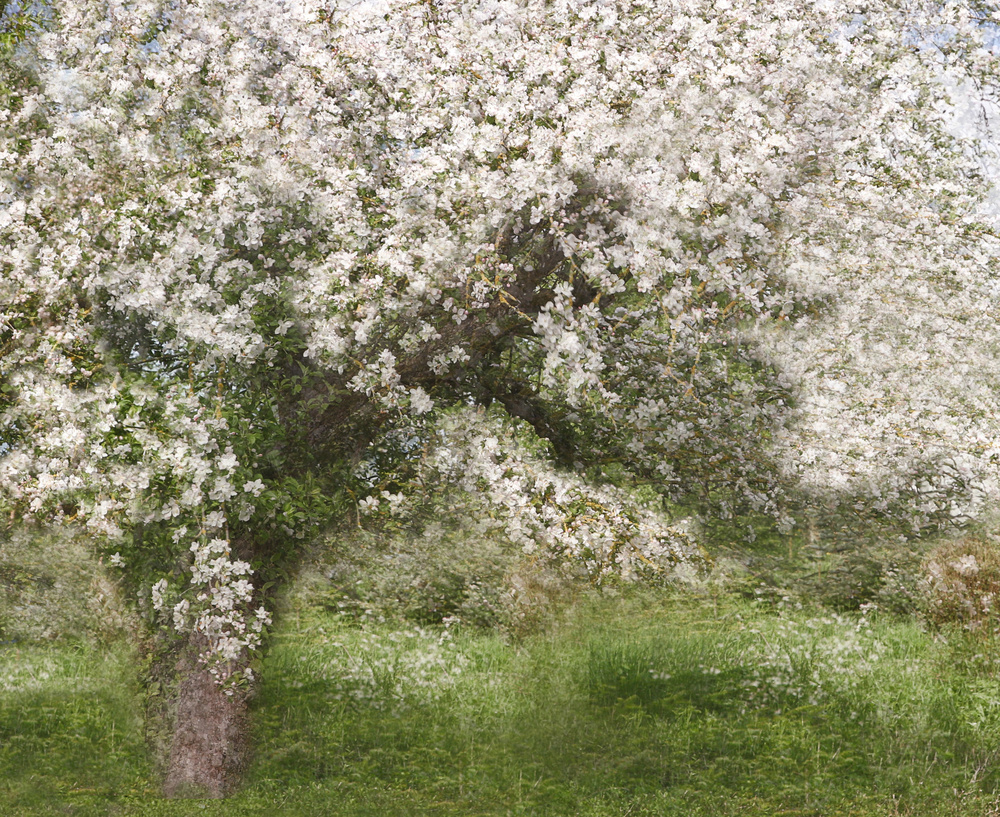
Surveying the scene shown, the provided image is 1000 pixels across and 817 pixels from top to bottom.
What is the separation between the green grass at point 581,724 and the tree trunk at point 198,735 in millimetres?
303

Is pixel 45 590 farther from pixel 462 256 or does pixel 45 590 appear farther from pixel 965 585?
pixel 965 585

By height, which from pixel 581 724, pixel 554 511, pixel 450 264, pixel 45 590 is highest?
pixel 450 264

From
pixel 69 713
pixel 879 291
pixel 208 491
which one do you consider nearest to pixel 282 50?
pixel 208 491

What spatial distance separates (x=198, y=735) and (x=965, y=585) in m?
9.13

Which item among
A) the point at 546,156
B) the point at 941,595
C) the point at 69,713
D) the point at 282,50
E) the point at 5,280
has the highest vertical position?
the point at 282,50

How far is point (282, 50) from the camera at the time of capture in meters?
8.88

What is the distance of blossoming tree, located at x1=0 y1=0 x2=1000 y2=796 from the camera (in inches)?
301

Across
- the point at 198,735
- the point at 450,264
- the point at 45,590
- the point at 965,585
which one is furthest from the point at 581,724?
the point at 45,590

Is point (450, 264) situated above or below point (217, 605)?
above

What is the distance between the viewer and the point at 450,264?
25.7 feet

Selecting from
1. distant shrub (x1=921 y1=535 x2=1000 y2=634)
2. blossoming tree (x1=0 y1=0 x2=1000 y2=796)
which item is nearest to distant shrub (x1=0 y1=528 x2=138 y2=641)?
blossoming tree (x1=0 y1=0 x2=1000 y2=796)

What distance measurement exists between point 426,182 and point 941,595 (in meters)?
8.72

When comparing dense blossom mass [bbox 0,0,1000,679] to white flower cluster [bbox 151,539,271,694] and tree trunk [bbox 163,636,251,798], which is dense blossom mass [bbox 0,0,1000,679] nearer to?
white flower cluster [bbox 151,539,271,694]

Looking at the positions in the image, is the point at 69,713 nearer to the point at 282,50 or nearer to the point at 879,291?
the point at 282,50
